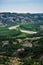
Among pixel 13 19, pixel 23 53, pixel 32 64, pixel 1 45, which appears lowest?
pixel 13 19

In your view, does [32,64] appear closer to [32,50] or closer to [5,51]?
[32,50]

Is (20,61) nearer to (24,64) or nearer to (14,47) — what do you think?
(24,64)

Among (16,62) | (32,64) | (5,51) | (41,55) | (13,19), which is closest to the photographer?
(32,64)

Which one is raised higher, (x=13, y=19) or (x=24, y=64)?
(x=24, y=64)

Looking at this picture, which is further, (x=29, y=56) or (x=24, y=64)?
(x=29, y=56)

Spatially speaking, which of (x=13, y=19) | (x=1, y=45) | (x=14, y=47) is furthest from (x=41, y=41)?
(x=13, y=19)

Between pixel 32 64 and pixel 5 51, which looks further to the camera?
pixel 5 51

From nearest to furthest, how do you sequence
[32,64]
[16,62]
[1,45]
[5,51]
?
[32,64] → [16,62] → [5,51] → [1,45]

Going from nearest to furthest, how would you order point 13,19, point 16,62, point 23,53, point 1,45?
1. point 16,62
2. point 23,53
3. point 1,45
4. point 13,19

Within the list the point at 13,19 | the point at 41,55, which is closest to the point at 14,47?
the point at 41,55
